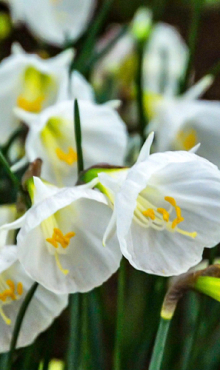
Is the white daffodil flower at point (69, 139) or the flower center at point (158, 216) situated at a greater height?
the flower center at point (158, 216)

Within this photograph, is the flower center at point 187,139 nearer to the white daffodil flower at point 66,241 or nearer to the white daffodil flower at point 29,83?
the white daffodil flower at point 29,83

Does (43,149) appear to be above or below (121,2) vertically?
above

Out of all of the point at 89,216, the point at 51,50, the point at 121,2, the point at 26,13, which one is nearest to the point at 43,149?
the point at 89,216

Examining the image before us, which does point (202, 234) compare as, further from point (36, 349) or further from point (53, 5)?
point (53, 5)

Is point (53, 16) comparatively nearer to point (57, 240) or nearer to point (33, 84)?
point (33, 84)

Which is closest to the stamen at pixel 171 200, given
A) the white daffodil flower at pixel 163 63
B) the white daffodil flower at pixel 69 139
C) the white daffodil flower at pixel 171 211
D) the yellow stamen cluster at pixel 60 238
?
the white daffodil flower at pixel 171 211

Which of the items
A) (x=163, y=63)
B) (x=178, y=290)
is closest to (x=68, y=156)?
(x=178, y=290)

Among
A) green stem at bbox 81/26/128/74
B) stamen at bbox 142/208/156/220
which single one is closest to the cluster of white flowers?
stamen at bbox 142/208/156/220
